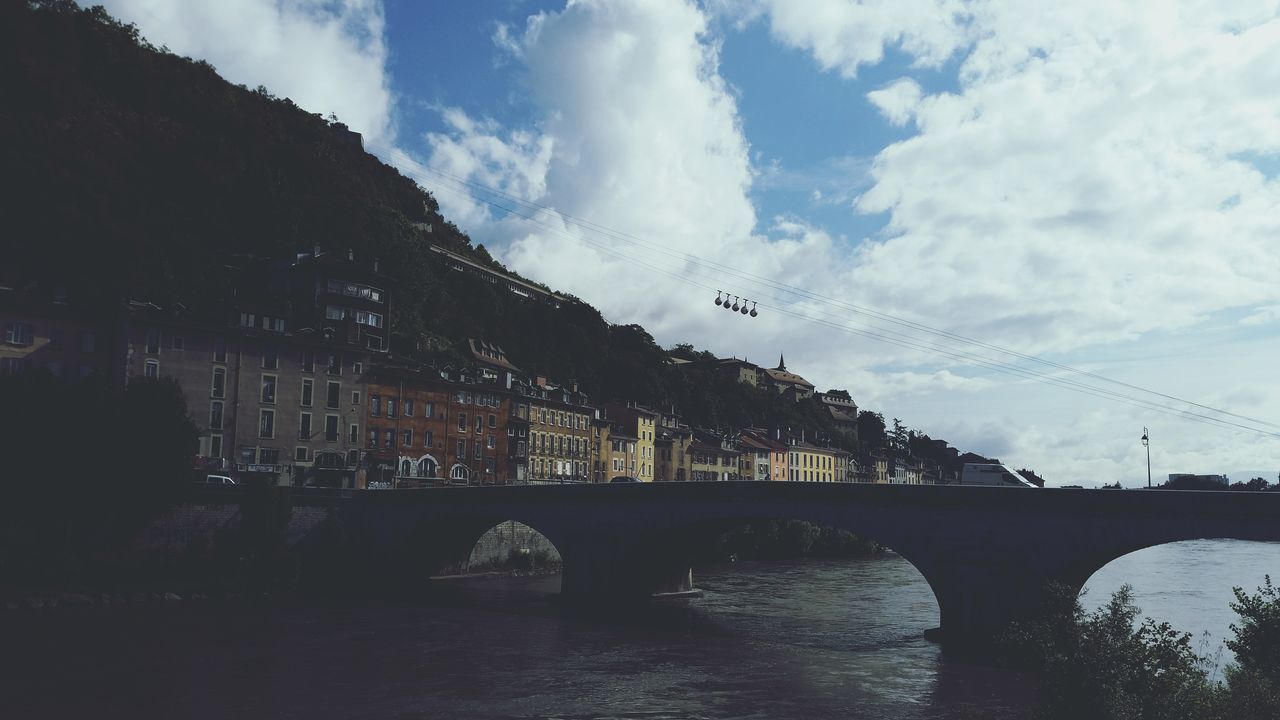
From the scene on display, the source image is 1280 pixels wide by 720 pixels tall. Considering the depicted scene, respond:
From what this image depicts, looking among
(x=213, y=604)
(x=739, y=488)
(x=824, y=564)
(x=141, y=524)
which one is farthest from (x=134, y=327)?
(x=824, y=564)

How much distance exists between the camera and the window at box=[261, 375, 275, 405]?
6875 cm

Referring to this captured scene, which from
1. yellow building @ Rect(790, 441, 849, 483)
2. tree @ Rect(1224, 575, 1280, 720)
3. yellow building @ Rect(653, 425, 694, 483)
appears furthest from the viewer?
yellow building @ Rect(790, 441, 849, 483)

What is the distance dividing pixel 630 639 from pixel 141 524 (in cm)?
3045

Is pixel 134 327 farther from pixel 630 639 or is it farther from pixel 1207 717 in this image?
pixel 1207 717

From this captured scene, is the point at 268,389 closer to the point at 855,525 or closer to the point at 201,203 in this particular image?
the point at 855,525

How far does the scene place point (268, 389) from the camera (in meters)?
69.1

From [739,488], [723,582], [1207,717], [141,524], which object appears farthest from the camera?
[723,582]

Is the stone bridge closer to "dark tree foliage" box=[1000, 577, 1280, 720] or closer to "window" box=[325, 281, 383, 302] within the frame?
"dark tree foliage" box=[1000, 577, 1280, 720]

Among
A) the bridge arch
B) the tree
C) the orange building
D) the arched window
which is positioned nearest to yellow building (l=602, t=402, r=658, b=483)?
the orange building

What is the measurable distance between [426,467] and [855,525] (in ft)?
151

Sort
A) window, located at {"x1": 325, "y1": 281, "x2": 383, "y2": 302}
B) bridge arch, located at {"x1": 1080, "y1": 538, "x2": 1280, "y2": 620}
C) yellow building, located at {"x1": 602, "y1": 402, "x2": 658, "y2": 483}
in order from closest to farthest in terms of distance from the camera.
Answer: bridge arch, located at {"x1": 1080, "y1": 538, "x2": 1280, "y2": 620}, window, located at {"x1": 325, "y1": 281, "x2": 383, "y2": 302}, yellow building, located at {"x1": 602, "y1": 402, "x2": 658, "y2": 483}

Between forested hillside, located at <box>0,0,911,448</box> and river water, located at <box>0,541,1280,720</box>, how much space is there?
111 ft

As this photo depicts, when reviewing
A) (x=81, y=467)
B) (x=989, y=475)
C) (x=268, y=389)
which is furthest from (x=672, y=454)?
(x=81, y=467)

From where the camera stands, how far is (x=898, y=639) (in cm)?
4122
